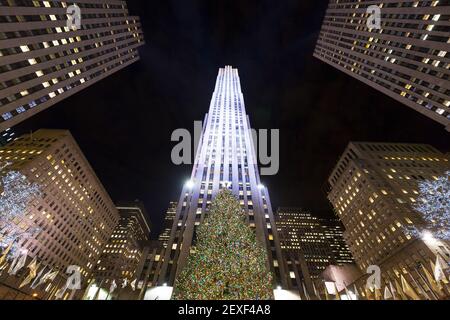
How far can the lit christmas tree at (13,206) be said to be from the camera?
38.5m

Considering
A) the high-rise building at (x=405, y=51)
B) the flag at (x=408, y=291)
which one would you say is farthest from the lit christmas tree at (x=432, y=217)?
the flag at (x=408, y=291)

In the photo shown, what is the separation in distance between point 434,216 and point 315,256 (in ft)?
342

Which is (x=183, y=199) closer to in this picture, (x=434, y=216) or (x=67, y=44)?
(x=67, y=44)

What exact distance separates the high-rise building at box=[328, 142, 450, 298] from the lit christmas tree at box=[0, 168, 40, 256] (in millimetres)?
73306

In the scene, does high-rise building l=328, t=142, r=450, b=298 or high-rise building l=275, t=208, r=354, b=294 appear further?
high-rise building l=275, t=208, r=354, b=294

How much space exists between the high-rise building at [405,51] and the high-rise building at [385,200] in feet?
87.3

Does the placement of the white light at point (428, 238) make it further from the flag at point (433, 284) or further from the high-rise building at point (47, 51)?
the high-rise building at point (47, 51)

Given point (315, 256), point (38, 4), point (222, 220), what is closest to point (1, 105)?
point (38, 4)

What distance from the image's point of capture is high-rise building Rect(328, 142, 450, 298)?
5150cm

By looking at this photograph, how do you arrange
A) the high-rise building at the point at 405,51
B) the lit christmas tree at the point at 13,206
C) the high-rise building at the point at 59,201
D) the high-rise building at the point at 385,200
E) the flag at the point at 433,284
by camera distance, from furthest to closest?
the high-rise building at the point at 59,201 → the high-rise building at the point at 385,200 → the high-rise building at the point at 405,51 → the lit christmas tree at the point at 13,206 → the flag at the point at 433,284

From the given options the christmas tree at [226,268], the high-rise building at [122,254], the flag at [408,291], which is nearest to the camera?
the flag at [408,291]

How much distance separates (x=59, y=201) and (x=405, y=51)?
109m

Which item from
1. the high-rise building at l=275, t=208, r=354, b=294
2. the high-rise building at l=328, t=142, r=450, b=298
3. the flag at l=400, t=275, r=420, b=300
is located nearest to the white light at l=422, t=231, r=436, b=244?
the high-rise building at l=328, t=142, r=450, b=298

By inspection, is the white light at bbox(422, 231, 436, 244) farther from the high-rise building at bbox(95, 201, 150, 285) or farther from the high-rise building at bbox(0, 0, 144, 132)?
the high-rise building at bbox(95, 201, 150, 285)
